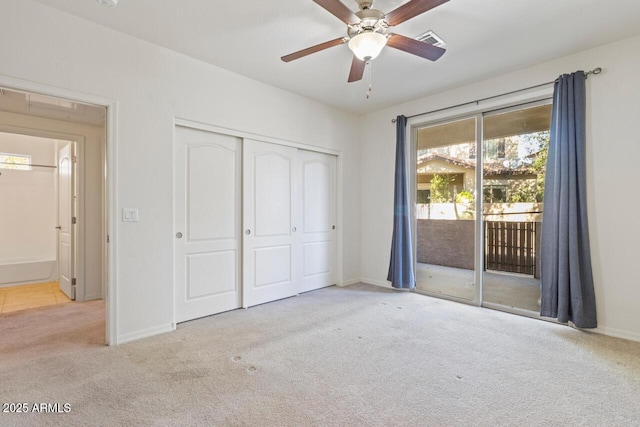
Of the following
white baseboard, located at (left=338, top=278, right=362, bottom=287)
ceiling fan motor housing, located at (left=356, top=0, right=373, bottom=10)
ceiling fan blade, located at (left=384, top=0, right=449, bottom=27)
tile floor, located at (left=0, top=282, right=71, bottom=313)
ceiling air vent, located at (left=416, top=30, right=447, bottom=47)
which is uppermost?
ceiling air vent, located at (left=416, top=30, right=447, bottom=47)

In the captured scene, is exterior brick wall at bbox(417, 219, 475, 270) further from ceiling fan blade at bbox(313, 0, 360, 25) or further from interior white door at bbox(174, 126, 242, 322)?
ceiling fan blade at bbox(313, 0, 360, 25)

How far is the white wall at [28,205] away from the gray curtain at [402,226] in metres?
5.86

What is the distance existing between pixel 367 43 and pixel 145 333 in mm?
3100

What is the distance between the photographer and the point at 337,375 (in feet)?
7.25

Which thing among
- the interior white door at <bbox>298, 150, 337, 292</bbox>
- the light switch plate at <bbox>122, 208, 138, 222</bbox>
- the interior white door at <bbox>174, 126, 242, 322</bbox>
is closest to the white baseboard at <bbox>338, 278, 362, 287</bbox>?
the interior white door at <bbox>298, 150, 337, 292</bbox>

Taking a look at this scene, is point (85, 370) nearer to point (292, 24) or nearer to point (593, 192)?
point (292, 24)

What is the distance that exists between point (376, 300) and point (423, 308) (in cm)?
60

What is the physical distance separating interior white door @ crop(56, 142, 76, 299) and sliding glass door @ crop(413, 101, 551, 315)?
4.77 metres

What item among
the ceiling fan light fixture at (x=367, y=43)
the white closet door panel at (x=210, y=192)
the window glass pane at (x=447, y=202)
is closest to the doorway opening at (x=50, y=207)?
the white closet door panel at (x=210, y=192)

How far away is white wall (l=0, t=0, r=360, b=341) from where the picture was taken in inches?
93.2

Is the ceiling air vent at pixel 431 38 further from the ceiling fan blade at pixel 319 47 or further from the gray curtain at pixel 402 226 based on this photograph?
the gray curtain at pixel 402 226

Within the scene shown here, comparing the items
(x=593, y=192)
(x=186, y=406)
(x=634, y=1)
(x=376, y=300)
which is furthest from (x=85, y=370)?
(x=634, y=1)

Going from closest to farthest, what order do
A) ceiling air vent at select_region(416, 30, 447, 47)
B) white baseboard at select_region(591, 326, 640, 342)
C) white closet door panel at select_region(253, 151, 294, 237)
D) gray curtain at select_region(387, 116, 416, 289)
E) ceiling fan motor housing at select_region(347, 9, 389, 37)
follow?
ceiling fan motor housing at select_region(347, 9, 389, 37)
ceiling air vent at select_region(416, 30, 447, 47)
white baseboard at select_region(591, 326, 640, 342)
white closet door panel at select_region(253, 151, 294, 237)
gray curtain at select_region(387, 116, 416, 289)

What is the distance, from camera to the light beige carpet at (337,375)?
1.78 metres
